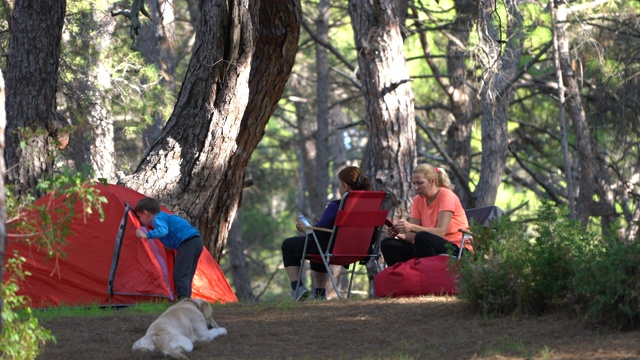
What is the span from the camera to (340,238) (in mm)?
8109

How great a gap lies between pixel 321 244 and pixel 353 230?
319mm

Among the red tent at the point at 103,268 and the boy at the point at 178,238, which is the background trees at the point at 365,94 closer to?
the red tent at the point at 103,268

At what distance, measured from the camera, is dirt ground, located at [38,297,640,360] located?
491cm

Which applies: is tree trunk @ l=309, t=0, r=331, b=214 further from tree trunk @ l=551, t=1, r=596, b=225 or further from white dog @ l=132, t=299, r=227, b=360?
white dog @ l=132, t=299, r=227, b=360

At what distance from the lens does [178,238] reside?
741cm

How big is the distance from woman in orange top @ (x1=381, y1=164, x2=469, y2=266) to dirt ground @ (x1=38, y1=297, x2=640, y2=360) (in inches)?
38.6

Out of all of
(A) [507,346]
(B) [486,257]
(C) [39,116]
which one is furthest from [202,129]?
(A) [507,346]

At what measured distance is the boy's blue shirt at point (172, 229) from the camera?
734cm

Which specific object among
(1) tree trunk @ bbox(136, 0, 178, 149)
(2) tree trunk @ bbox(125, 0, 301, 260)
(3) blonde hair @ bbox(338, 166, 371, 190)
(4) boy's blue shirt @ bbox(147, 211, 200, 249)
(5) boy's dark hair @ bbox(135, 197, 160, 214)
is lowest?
(4) boy's blue shirt @ bbox(147, 211, 200, 249)

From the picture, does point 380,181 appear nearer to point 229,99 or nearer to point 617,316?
point 229,99

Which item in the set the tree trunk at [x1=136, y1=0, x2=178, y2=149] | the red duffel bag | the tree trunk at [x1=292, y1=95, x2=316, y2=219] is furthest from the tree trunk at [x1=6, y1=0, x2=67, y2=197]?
the tree trunk at [x1=292, y1=95, x2=316, y2=219]

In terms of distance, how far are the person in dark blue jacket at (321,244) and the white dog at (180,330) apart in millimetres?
2378

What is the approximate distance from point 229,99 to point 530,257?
390 centimetres

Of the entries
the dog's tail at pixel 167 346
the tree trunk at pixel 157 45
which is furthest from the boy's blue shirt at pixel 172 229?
the tree trunk at pixel 157 45
